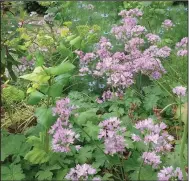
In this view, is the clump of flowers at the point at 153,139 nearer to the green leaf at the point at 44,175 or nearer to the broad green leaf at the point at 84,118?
the broad green leaf at the point at 84,118

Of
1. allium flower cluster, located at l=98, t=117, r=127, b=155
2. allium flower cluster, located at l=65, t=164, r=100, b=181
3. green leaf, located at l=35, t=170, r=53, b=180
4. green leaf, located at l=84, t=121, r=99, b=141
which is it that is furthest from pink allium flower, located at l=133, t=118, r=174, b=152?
green leaf, located at l=35, t=170, r=53, b=180

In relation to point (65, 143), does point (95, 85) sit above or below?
below

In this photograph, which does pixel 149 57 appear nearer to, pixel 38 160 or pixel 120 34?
pixel 120 34

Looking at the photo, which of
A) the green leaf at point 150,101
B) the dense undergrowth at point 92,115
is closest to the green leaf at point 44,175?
the dense undergrowth at point 92,115

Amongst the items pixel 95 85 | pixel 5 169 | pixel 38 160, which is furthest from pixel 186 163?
pixel 95 85

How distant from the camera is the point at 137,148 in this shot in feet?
7.38

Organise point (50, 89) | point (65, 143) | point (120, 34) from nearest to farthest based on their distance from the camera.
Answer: point (65, 143), point (50, 89), point (120, 34)

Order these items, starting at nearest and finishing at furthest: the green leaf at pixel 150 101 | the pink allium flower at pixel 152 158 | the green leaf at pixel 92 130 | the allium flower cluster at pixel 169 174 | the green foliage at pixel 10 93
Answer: the allium flower cluster at pixel 169 174, the pink allium flower at pixel 152 158, the green leaf at pixel 92 130, the green foliage at pixel 10 93, the green leaf at pixel 150 101

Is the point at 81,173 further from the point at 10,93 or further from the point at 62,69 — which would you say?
the point at 10,93

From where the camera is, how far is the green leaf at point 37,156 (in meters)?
2.15

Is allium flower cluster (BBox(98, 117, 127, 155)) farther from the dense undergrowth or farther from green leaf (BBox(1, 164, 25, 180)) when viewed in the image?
green leaf (BBox(1, 164, 25, 180))

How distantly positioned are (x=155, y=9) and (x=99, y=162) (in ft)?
9.69

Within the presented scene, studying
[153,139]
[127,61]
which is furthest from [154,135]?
[127,61]

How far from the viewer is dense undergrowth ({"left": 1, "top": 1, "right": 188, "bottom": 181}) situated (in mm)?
1911
